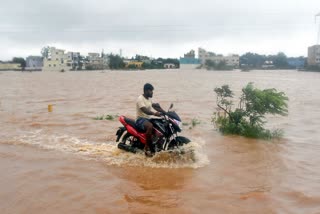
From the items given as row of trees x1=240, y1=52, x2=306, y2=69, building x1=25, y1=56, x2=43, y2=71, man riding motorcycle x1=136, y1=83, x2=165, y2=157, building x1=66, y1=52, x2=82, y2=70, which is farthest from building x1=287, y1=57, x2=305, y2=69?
man riding motorcycle x1=136, y1=83, x2=165, y2=157

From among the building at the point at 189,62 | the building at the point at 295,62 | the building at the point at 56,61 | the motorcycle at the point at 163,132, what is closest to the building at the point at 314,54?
the building at the point at 295,62

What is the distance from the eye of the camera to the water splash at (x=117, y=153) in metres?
7.30

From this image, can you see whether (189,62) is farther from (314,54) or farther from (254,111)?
(254,111)

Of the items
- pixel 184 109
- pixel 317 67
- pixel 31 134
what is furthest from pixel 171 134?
pixel 317 67

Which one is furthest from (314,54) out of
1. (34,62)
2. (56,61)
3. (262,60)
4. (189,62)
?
(34,62)

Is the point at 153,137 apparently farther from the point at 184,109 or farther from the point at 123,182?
the point at 184,109

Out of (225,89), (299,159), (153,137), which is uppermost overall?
(225,89)

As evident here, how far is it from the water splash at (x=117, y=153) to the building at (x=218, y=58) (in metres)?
108

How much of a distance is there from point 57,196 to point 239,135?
20.9 ft

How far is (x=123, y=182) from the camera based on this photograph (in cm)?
636

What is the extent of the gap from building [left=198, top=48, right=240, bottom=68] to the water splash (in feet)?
354

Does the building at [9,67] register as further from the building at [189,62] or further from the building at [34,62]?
the building at [189,62]

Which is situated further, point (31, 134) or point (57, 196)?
point (31, 134)

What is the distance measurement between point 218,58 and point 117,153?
11373cm
